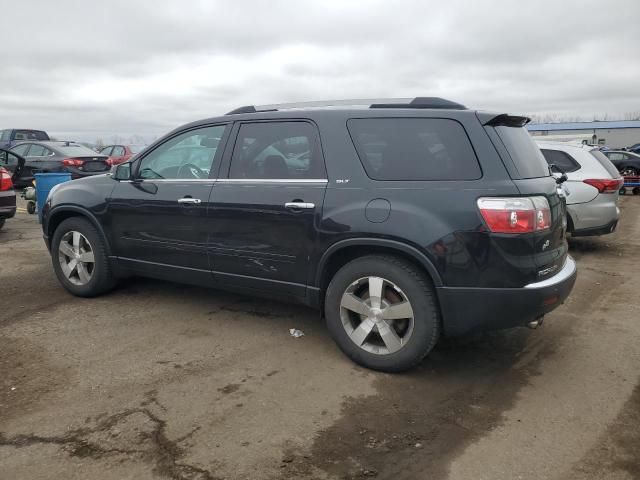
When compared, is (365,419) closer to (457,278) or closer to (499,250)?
(457,278)

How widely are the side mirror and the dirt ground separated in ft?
3.96

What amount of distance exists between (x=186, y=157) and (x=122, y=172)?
0.72 meters


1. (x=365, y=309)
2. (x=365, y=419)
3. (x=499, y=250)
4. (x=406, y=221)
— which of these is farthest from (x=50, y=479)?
(x=499, y=250)

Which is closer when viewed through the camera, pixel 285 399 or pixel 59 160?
pixel 285 399

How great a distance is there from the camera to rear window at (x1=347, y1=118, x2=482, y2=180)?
347 centimetres

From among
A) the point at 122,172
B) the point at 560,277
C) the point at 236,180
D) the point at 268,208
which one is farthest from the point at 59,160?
the point at 560,277

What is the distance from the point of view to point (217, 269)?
14.4 ft

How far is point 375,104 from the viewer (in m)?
3.97

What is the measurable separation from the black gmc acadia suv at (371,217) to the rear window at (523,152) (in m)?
0.02

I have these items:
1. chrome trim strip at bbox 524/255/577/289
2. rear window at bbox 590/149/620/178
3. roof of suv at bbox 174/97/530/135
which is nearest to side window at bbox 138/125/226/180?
roof of suv at bbox 174/97/530/135

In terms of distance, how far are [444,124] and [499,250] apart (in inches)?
36.5

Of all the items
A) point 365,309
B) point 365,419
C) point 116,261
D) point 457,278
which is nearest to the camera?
point 365,419

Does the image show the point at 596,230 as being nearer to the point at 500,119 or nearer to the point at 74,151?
the point at 500,119

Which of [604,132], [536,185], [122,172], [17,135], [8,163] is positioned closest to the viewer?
[536,185]
